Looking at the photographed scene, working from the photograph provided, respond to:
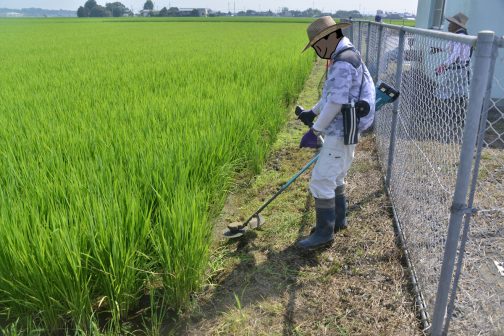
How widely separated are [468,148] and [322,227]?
1.23m

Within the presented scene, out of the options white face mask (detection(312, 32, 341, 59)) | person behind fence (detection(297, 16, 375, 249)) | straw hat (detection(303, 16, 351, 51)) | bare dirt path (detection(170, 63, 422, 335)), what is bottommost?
bare dirt path (detection(170, 63, 422, 335))

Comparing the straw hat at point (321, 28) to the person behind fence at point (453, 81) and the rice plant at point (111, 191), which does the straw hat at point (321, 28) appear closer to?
the person behind fence at point (453, 81)

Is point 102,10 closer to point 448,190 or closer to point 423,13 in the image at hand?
point 423,13

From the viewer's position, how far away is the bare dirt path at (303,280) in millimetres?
1938

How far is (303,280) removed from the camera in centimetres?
227

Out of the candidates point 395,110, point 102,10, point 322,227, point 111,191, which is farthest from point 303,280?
point 102,10

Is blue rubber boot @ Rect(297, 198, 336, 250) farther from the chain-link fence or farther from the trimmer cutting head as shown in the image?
the chain-link fence

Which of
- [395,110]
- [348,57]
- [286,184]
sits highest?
[348,57]

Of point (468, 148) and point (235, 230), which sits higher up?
point (468, 148)

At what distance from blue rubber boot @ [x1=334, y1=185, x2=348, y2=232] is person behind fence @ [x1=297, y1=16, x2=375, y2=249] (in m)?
0.25

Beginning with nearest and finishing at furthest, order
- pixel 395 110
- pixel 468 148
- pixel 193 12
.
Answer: pixel 468 148 < pixel 395 110 < pixel 193 12

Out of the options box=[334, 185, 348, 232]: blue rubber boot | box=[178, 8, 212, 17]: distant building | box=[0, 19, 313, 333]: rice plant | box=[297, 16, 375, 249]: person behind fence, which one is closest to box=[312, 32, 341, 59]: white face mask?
box=[297, 16, 375, 249]: person behind fence

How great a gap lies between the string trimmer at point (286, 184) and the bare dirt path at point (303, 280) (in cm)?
8

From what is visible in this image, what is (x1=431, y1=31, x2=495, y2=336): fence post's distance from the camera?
1270 mm
